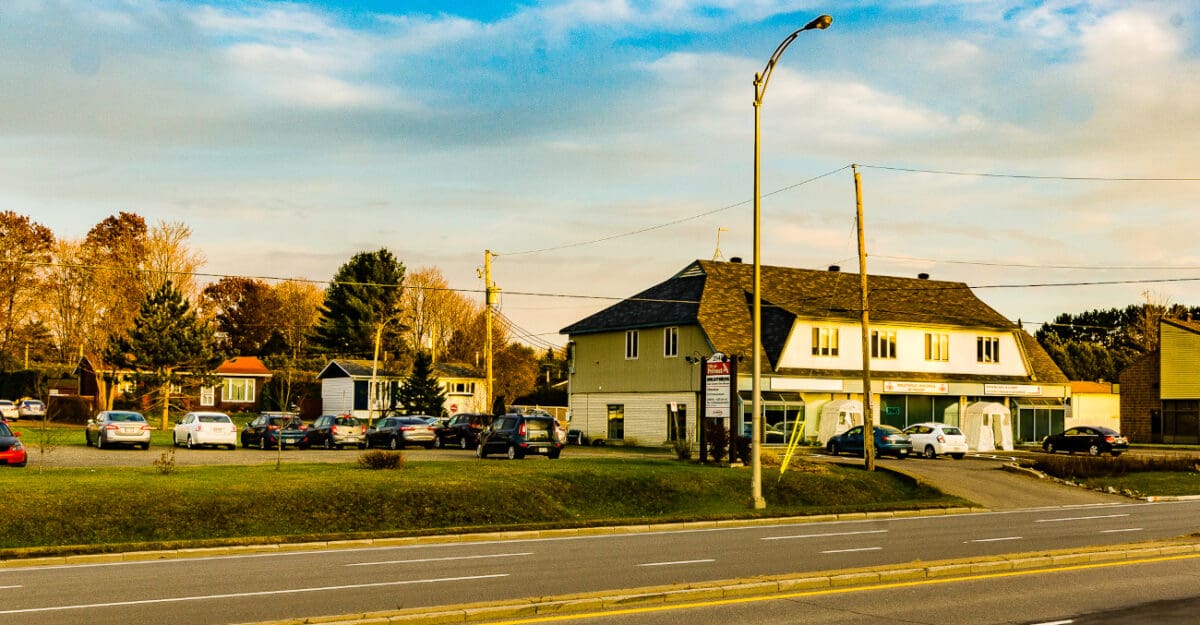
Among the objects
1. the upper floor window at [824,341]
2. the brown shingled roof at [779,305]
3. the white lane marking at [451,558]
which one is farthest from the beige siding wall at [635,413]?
the white lane marking at [451,558]

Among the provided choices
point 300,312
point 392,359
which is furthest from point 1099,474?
point 300,312

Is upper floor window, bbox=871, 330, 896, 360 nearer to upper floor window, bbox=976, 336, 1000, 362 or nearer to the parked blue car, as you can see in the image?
upper floor window, bbox=976, 336, 1000, 362

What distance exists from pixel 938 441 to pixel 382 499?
2895 centimetres

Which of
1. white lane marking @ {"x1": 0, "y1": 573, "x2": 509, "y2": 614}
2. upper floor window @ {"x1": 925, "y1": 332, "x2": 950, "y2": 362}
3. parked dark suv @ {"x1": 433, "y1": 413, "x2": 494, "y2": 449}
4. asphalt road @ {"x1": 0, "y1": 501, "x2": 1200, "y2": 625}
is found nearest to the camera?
white lane marking @ {"x1": 0, "y1": 573, "x2": 509, "y2": 614}

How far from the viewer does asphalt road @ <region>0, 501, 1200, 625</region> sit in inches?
526

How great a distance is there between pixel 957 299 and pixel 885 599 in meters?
57.0

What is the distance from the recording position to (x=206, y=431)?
4634 centimetres

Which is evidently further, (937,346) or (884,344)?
(937,346)

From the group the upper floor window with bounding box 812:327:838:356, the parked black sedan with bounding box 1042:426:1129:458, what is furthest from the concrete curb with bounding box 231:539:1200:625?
the upper floor window with bounding box 812:327:838:356

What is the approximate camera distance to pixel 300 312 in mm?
106812

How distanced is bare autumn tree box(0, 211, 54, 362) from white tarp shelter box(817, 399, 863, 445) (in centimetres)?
4893

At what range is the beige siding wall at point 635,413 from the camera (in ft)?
186

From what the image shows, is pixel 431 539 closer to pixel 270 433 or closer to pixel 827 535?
pixel 827 535

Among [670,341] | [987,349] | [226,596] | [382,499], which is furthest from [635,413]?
[226,596]
